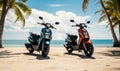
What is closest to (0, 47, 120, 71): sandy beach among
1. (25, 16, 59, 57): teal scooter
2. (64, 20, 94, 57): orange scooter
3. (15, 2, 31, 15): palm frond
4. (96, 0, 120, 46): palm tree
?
(25, 16, 59, 57): teal scooter

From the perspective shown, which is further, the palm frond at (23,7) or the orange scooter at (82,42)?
the palm frond at (23,7)

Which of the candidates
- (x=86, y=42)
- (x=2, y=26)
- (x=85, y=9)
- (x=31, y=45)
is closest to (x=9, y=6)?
(x=2, y=26)

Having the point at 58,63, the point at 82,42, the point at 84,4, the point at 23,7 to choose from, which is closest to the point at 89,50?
the point at 82,42

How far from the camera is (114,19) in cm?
3509

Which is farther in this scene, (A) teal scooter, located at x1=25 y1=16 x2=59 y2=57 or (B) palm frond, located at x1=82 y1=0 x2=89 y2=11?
(B) palm frond, located at x1=82 y1=0 x2=89 y2=11

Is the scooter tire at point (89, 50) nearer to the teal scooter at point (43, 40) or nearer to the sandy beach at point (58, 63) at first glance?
the sandy beach at point (58, 63)

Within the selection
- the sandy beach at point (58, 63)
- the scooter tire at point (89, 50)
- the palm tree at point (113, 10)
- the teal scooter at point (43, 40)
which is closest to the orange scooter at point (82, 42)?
the scooter tire at point (89, 50)

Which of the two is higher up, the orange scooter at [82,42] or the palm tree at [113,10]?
the palm tree at [113,10]

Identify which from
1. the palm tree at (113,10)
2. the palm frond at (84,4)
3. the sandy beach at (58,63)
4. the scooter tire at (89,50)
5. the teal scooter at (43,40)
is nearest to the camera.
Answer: the sandy beach at (58,63)

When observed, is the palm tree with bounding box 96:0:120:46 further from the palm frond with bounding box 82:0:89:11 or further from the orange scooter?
the orange scooter

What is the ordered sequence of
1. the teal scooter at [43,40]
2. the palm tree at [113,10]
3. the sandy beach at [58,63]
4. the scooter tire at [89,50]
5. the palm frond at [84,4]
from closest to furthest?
1. the sandy beach at [58,63]
2. the teal scooter at [43,40]
3. the scooter tire at [89,50]
4. the palm tree at [113,10]
5. the palm frond at [84,4]

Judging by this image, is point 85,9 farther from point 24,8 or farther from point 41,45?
point 41,45

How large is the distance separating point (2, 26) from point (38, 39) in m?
10.5

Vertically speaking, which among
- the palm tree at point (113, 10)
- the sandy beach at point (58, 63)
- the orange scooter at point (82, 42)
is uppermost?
the palm tree at point (113, 10)
